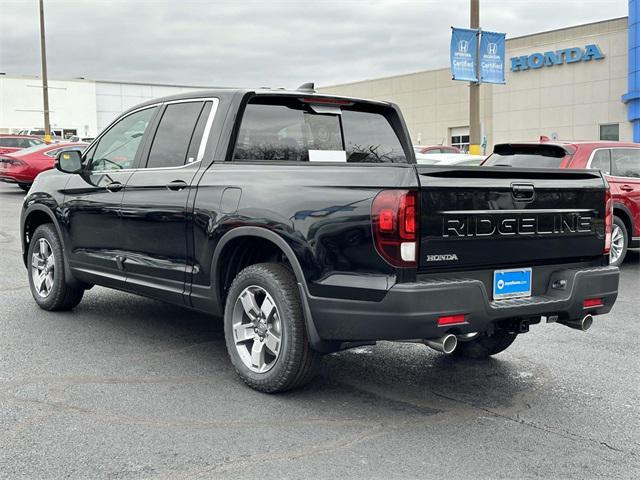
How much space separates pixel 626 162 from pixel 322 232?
744cm

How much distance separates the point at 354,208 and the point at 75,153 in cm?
329

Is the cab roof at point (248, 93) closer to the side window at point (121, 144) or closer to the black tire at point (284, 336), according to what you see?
the side window at point (121, 144)

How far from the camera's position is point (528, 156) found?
9.24 metres

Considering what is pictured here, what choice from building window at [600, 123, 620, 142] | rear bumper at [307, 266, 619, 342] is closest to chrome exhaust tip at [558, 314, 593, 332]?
rear bumper at [307, 266, 619, 342]

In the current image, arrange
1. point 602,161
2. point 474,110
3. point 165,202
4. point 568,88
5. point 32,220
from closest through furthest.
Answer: point 165,202 < point 32,220 < point 602,161 < point 474,110 < point 568,88

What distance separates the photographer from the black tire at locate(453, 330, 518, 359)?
5484 millimetres

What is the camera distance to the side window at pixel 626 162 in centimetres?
1029

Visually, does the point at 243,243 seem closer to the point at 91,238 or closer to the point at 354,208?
the point at 354,208

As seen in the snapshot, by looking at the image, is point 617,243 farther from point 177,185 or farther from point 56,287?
point 56,287

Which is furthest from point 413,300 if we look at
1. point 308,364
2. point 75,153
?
point 75,153

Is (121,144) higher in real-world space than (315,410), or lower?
higher

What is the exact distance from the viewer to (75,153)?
648cm

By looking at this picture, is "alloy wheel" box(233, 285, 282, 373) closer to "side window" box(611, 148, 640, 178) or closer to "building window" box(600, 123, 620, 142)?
"side window" box(611, 148, 640, 178)

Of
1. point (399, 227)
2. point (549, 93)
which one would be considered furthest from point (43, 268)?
point (549, 93)
